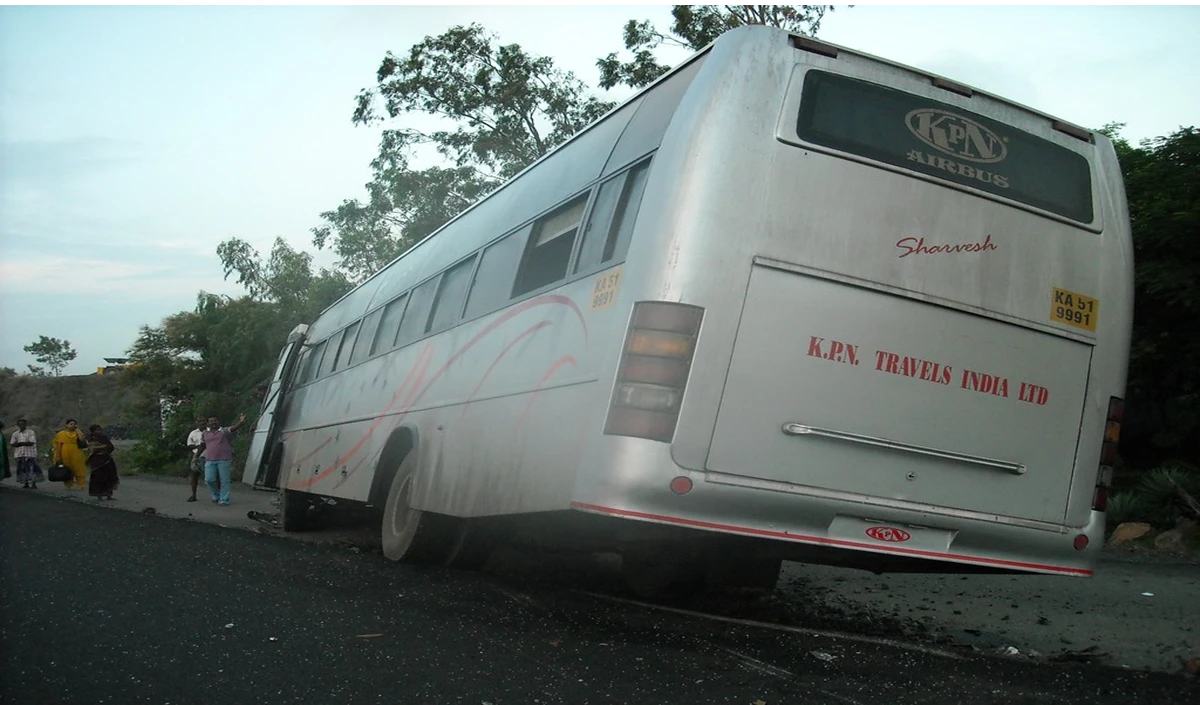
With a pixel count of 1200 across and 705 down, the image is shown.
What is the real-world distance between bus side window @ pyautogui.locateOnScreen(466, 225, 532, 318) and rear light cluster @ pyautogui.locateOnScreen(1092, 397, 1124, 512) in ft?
11.6

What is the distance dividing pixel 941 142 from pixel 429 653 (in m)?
3.53

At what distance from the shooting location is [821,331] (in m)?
5.07

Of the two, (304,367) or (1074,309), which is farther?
(304,367)

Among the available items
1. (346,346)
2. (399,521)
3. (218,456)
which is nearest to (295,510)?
(346,346)

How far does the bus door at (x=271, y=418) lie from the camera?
15.3 m

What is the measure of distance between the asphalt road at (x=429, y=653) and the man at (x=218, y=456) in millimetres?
11557

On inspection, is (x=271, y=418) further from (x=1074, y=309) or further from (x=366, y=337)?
(x=1074, y=309)

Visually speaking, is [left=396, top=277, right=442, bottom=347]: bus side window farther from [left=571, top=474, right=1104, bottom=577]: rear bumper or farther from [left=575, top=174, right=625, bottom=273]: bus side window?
[left=571, top=474, right=1104, bottom=577]: rear bumper

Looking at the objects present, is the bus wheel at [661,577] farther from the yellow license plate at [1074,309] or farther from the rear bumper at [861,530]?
the yellow license plate at [1074,309]

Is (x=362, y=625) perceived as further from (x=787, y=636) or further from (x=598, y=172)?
(x=598, y=172)

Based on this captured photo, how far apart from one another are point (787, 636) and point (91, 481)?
1642 cm

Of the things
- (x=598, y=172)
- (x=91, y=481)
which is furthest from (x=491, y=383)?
(x=91, y=481)

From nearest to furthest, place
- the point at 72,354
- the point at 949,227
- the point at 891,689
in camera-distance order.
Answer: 1. the point at 891,689
2. the point at 949,227
3. the point at 72,354

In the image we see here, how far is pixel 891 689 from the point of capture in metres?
4.59
